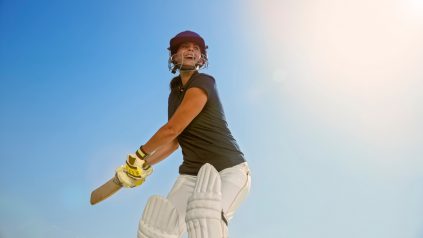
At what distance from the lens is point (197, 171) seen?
452 cm

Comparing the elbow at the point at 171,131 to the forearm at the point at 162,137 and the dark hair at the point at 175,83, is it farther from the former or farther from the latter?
the dark hair at the point at 175,83

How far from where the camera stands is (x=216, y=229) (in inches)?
155

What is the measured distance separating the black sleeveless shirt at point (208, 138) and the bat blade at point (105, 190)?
2.20 feet

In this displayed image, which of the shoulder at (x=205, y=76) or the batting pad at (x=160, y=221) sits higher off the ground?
the shoulder at (x=205, y=76)

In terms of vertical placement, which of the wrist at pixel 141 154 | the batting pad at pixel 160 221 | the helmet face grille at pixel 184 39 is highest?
the helmet face grille at pixel 184 39

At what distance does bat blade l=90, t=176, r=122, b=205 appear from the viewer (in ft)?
15.3

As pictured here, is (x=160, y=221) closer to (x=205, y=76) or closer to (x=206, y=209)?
(x=206, y=209)

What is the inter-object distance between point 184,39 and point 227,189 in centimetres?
177

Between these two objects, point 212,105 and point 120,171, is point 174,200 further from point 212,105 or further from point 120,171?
point 212,105

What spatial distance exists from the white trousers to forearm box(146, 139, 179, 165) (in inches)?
26.5

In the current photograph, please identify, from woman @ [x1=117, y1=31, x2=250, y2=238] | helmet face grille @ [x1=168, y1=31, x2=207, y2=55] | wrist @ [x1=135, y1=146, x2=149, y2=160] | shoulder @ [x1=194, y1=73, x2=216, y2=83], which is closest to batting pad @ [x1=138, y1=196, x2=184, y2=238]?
woman @ [x1=117, y1=31, x2=250, y2=238]

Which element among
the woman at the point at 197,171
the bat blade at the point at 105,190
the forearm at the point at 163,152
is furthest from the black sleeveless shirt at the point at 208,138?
the bat blade at the point at 105,190

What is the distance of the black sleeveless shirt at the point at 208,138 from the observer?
4441mm

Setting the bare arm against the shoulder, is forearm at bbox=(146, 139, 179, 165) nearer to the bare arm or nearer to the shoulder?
the bare arm
